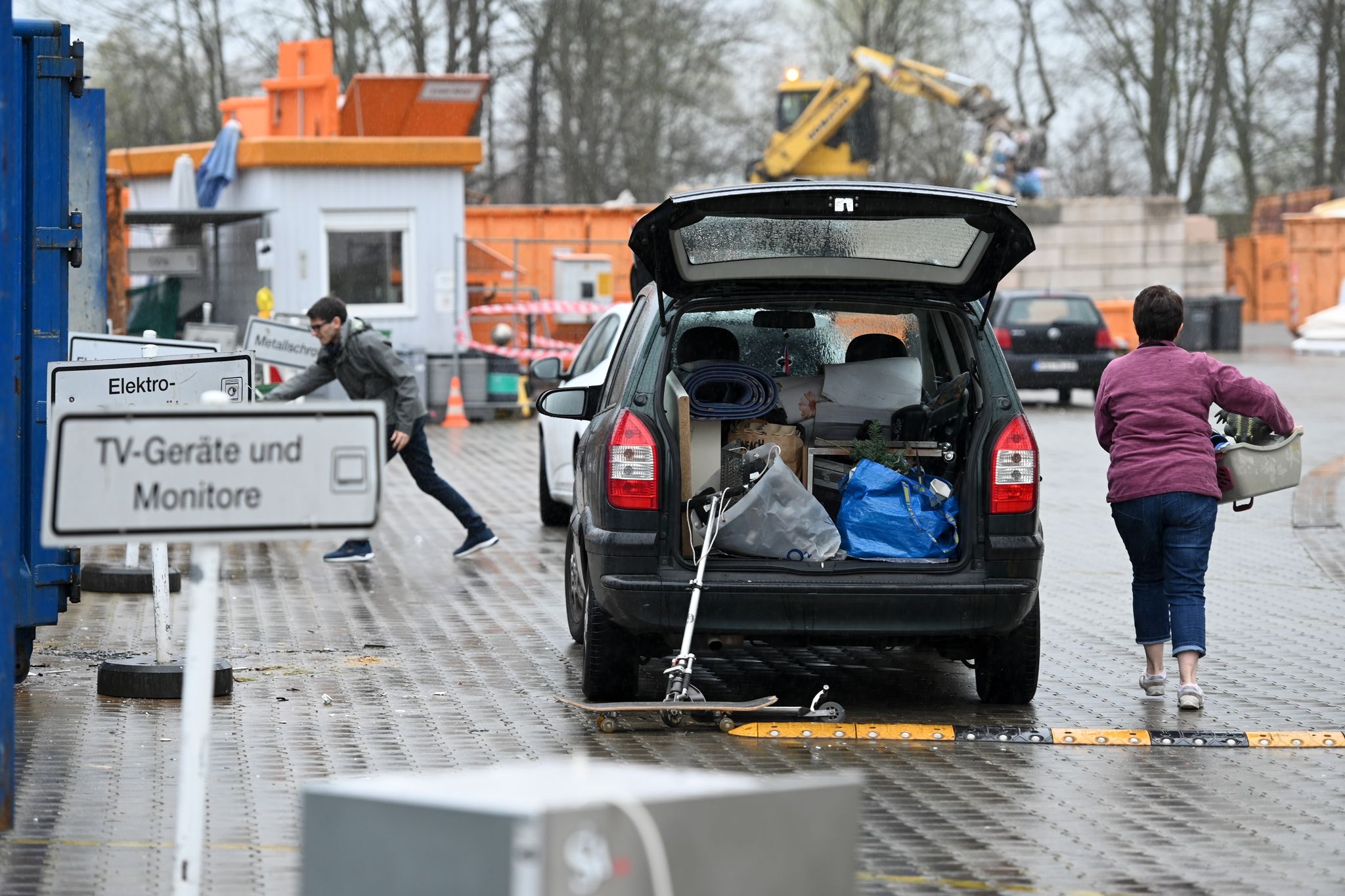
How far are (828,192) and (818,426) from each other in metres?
1.38

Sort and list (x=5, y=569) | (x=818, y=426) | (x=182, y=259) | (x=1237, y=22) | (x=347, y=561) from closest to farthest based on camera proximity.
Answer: (x=5, y=569) → (x=818, y=426) → (x=347, y=561) → (x=182, y=259) → (x=1237, y=22)

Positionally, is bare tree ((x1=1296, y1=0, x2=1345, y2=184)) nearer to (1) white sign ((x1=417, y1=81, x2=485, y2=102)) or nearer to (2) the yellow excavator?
(2) the yellow excavator

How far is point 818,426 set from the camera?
26.4ft

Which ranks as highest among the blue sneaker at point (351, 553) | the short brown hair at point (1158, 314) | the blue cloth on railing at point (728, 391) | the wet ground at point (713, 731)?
the short brown hair at point (1158, 314)

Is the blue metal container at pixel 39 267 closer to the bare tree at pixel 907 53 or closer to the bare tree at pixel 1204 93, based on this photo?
the bare tree at pixel 907 53

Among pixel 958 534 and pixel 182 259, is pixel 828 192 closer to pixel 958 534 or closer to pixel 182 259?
pixel 958 534

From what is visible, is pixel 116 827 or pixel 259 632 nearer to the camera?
pixel 116 827

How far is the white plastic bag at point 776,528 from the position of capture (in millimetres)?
7211

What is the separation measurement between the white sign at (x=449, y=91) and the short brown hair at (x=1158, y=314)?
21.6 m

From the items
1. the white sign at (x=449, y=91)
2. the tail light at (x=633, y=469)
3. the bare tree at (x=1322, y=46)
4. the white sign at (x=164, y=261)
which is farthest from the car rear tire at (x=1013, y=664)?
the bare tree at (x=1322, y=46)

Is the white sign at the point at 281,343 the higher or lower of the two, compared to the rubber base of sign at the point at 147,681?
higher

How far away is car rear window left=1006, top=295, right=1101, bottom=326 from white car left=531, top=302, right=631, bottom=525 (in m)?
14.1

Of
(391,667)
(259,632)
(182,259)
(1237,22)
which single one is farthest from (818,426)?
(1237,22)

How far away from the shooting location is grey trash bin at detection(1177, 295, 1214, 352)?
131 ft
